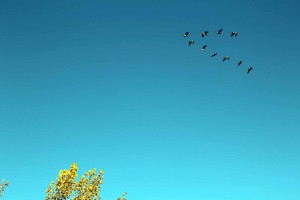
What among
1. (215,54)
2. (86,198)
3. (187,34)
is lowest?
(86,198)

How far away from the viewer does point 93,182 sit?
118 ft

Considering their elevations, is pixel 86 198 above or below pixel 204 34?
below

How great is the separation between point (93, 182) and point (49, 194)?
4673 mm

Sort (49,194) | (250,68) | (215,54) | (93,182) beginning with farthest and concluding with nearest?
1. (93,182)
2. (49,194)
3. (250,68)
4. (215,54)

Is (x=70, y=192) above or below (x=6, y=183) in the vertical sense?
below

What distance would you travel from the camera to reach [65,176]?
33.8m

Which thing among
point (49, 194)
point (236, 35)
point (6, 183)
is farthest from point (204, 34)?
point (6, 183)

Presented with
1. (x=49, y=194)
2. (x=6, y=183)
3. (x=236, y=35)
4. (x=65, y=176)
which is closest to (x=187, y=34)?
(x=236, y=35)

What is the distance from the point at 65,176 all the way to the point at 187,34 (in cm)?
1893

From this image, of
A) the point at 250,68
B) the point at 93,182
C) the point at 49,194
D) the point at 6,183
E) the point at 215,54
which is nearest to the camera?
the point at 215,54

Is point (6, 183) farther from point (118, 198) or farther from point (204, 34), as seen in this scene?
point (204, 34)

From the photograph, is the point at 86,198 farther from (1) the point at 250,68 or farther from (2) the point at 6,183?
(1) the point at 250,68

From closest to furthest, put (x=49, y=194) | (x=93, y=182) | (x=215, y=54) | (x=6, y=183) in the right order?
(x=215, y=54)
(x=49, y=194)
(x=93, y=182)
(x=6, y=183)

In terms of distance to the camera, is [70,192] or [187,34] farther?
A: [70,192]
